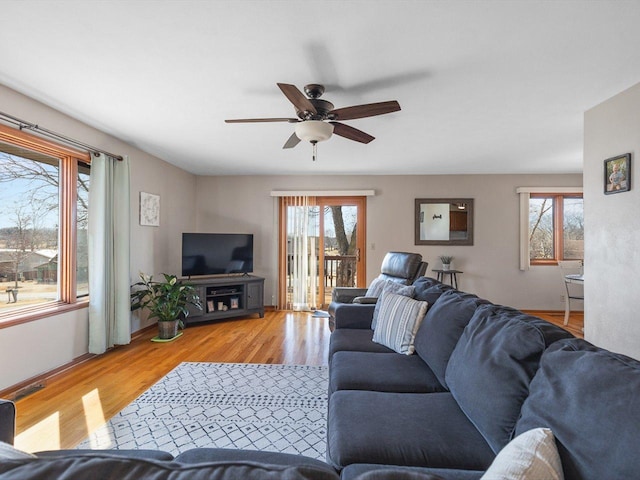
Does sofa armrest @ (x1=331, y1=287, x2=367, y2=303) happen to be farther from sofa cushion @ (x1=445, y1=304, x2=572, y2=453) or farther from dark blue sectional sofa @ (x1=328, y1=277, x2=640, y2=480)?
sofa cushion @ (x1=445, y1=304, x2=572, y2=453)

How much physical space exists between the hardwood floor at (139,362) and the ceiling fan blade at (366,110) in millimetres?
2267

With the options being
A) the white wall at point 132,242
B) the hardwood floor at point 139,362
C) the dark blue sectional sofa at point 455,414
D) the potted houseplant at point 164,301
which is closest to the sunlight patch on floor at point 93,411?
the hardwood floor at point 139,362

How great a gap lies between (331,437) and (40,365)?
2.82 metres

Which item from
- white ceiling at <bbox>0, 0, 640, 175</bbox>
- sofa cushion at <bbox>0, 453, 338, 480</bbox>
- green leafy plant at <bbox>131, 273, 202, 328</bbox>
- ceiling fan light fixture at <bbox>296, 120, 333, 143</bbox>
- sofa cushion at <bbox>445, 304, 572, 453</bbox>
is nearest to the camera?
sofa cushion at <bbox>0, 453, 338, 480</bbox>

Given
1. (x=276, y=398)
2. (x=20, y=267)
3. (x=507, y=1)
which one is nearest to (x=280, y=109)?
(x=507, y=1)

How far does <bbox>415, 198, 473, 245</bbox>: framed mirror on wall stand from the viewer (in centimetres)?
545

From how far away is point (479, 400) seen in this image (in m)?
1.21

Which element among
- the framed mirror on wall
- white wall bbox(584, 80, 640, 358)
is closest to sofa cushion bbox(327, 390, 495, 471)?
white wall bbox(584, 80, 640, 358)

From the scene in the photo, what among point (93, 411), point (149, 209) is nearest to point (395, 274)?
point (93, 411)

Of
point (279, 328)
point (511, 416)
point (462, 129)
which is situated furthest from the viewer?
point (279, 328)

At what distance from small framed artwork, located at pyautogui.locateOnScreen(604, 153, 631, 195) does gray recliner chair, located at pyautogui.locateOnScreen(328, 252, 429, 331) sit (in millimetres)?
1590

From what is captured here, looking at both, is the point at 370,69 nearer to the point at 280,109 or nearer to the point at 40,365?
the point at 280,109

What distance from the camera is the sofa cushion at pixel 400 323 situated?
2.11 meters

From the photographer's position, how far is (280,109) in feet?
9.27
